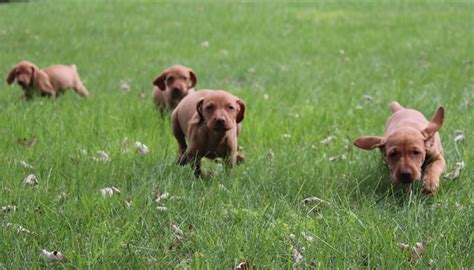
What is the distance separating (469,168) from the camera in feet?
14.3

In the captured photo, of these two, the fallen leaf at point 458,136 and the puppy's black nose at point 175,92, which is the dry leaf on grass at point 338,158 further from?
the puppy's black nose at point 175,92

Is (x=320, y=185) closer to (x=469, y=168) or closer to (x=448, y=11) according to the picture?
(x=469, y=168)

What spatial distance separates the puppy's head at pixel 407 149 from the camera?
373 cm

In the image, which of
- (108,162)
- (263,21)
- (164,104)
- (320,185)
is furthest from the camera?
(263,21)

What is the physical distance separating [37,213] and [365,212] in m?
1.74

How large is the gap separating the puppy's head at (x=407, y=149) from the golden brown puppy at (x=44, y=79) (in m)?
4.60

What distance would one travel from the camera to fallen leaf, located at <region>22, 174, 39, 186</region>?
158 inches

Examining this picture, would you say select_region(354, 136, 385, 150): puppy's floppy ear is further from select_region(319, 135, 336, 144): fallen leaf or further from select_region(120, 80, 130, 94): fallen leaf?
select_region(120, 80, 130, 94): fallen leaf

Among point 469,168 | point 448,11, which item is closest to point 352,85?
point 469,168

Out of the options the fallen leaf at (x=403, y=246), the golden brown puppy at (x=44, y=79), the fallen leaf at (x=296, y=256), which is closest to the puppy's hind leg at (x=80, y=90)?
the golden brown puppy at (x=44, y=79)

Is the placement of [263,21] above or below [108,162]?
below

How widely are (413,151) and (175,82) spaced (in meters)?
2.83

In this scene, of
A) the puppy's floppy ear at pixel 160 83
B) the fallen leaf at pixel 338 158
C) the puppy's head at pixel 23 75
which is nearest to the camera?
the fallen leaf at pixel 338 158

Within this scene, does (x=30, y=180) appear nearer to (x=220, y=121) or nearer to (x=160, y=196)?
(x=160, y=196)
